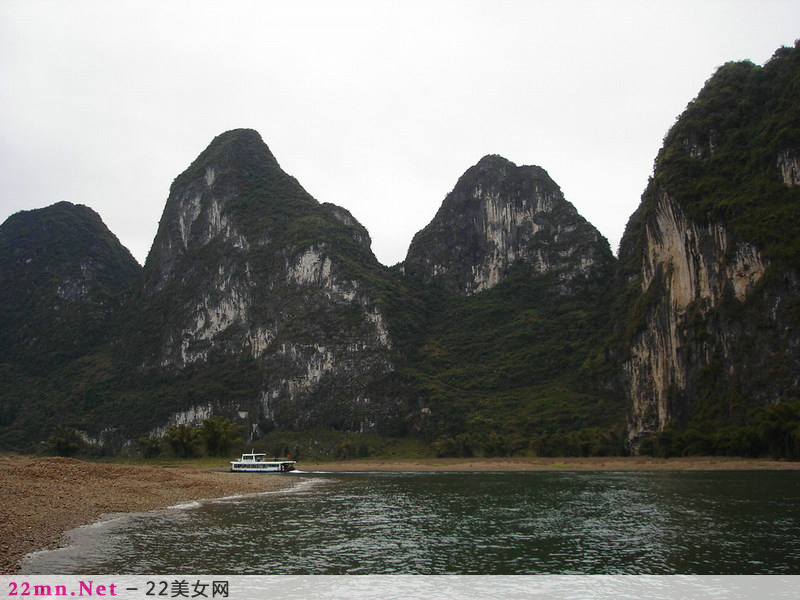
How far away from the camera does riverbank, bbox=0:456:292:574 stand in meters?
26.4

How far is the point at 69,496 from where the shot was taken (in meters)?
41.0

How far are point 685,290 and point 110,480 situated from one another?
4009 inches

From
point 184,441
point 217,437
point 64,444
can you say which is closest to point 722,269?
point 217,437

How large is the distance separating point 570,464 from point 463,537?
76055 mm

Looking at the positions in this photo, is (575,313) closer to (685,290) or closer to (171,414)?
(685,290)

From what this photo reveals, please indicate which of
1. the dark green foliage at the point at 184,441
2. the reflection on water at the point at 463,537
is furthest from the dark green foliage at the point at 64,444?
the reflection on water at the point at 463,537

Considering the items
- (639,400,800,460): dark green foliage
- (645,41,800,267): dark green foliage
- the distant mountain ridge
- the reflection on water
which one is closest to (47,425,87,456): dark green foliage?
the distant mountain ridge

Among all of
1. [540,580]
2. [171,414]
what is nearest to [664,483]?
[540,580]

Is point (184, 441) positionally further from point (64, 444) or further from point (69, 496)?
point (69, 496)

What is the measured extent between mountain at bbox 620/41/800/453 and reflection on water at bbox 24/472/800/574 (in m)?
53.7

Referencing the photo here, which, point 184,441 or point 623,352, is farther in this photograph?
point 623,352

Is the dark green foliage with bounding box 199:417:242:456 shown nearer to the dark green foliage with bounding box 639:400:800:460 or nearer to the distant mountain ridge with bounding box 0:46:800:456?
the distant mountain ridge with bounding box 0:46:800:456

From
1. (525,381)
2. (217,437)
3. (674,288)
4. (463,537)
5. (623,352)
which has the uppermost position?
(674,288)

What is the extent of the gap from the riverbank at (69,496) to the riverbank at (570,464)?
48.0 meters
